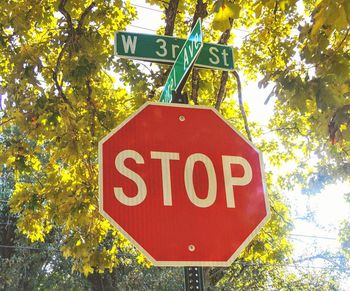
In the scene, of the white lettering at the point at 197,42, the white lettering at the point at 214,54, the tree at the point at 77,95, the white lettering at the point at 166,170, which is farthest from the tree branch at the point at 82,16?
the white lettering at the point at 166,170

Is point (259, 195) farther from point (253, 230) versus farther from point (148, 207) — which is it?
point (148, 207)

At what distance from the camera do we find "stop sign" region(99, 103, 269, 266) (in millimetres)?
1948

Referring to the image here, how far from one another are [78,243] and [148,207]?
4.29 meters

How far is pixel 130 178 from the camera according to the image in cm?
202

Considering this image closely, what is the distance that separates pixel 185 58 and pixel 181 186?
29.4 inches

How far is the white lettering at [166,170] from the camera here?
2.02 m

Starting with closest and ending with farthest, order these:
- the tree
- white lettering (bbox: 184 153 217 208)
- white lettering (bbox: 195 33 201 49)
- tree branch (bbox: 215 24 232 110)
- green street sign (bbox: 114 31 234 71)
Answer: white lettering (bbox: 184 153 217 208), white lettering (bbox: 195 33 201 49), green street sign (bbox: 114 31 234 71), the tree, tree branch (bbox: 215 24 232 110)

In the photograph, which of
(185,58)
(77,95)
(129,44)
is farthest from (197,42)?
(77,95)

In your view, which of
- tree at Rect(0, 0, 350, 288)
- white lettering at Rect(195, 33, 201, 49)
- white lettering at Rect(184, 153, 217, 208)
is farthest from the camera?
tree at Rect(0, 0, 350, 288)

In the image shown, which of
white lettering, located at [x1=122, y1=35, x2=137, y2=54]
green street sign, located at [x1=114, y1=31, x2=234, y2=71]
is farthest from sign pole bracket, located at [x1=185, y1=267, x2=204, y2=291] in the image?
white lettering, located at [x1=122, y1=35, x2=137, y2=54]

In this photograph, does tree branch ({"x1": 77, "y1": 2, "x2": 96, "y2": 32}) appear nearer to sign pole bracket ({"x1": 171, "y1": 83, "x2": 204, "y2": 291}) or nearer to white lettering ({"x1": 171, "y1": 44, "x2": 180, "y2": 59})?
white lettering ({"x1": 171, "y1": 44, "x2": 180, "y2": 59})

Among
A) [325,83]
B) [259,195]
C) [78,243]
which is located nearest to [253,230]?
[259,195]

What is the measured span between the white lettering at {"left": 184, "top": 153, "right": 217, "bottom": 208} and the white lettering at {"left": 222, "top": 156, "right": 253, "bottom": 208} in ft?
0.20

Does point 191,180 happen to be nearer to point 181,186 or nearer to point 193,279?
point 181,186
